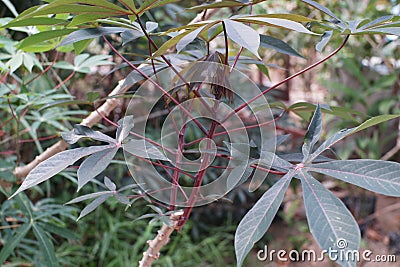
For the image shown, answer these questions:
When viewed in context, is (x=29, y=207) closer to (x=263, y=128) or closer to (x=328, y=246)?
(x=263, y=128)

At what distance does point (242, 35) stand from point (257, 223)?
168mm

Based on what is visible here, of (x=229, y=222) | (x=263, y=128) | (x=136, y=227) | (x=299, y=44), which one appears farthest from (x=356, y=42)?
(x=263, y=128)

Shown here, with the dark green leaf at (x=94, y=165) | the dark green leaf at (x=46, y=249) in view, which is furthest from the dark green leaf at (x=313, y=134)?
the dark green leaf at (x=46, y=249)

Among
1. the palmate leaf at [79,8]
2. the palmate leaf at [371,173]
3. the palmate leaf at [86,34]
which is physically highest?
the palmate leaf at [79,8]

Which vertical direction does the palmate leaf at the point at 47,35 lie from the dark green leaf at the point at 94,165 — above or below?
above

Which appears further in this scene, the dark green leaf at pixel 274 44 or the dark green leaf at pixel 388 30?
the dark green leaf at pixel 274 44

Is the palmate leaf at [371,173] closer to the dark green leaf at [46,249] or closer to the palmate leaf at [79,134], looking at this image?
the palmate leaf at [79,134]

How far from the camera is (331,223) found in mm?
331

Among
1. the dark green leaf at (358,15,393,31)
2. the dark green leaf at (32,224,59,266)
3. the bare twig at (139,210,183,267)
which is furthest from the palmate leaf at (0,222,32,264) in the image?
the dark green leaf at (358,15,393,31)

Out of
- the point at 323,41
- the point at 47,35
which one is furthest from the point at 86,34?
the point at 323,41

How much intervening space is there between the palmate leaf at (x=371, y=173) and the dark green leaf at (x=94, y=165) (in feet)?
0.69

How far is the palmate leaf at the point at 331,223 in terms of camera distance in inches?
12.5

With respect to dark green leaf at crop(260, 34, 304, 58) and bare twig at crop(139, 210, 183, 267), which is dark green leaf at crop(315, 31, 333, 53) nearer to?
dark green leaf at crop(260, 34, 304, 58)

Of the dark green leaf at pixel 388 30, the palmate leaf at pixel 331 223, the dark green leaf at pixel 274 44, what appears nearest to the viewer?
the palmate leaf at pixel 331 223
